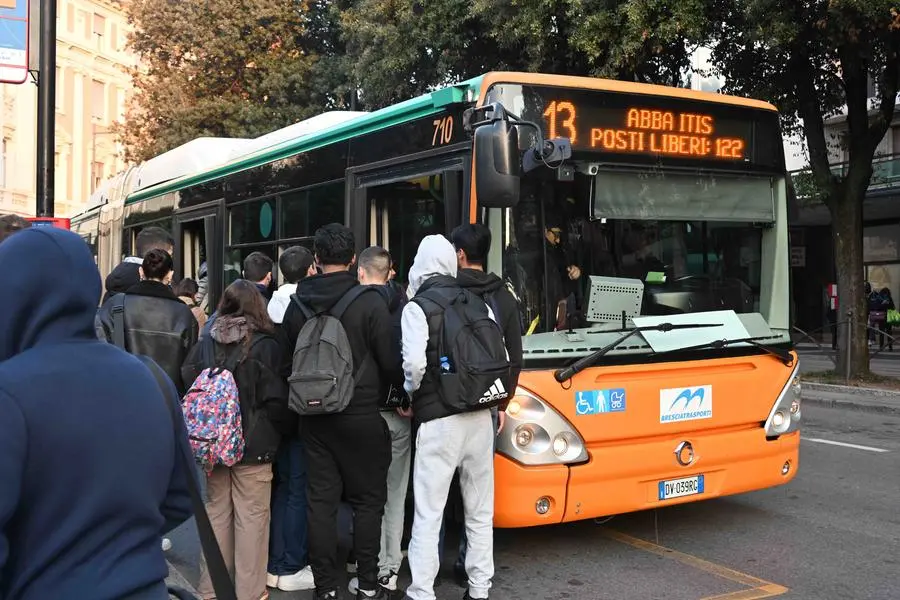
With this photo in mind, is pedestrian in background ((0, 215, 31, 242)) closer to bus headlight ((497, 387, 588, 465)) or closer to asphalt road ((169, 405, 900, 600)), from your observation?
asphalt road ((169, 405, 900, 600))

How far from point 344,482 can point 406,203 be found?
2.01 metres

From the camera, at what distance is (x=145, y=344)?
4996 mm

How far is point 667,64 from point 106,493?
1562 centimetres

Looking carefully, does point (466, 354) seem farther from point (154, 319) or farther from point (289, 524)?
point (154, 319)

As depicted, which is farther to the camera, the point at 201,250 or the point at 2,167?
the point at 2,167

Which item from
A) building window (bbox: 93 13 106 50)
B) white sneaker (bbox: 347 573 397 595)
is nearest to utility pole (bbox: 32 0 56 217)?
white sneaker (bbox: 347 573 397 595)

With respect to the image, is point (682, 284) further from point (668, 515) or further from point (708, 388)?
point (668, 515)

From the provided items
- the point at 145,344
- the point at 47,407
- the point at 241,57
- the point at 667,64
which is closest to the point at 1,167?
the point at 241,57

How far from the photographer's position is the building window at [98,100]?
5238cm

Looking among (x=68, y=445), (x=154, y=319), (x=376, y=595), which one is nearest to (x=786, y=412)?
(x=376, y=595)

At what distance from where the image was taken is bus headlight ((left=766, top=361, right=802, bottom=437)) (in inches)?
219

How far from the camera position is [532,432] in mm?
4812

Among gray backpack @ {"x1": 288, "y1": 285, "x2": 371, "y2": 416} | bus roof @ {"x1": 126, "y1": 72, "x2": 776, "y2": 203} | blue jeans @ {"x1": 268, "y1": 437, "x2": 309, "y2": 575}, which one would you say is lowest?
blue jeans @ {"x1": 268, "y1": 437, "x2": 309, "y2": 575}

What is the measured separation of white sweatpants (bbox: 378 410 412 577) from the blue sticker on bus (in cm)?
93
